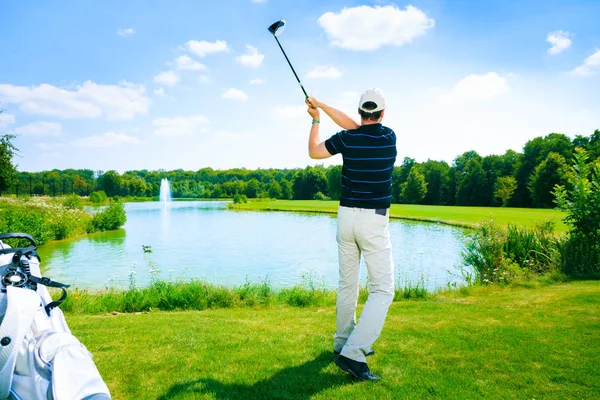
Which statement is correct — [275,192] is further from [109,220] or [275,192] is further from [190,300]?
[190,300]

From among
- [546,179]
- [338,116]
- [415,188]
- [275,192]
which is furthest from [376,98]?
[275,192]

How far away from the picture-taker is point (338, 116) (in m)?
3.69

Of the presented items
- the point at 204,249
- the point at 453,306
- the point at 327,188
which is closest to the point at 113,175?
the point at 327,188

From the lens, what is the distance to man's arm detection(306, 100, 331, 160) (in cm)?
367

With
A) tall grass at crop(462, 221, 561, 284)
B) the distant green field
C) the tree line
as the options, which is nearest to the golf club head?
tall grass at crop(462, 221, 561, 284)

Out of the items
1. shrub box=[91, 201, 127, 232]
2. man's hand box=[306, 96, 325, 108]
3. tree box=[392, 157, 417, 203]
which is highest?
tree box=[392, 157, 417, 203]

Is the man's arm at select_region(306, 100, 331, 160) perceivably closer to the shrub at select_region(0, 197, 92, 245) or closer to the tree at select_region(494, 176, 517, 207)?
the shrub at select_region(0, 197, 92, 245)

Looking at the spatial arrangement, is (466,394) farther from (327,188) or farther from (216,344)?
(327,188)

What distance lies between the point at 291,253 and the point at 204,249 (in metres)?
4.50

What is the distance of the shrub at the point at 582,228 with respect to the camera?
355 inches

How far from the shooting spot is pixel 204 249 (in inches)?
790

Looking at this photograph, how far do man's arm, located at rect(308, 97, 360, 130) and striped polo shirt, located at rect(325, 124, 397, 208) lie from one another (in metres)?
0.15

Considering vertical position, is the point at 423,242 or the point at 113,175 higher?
the point at 113,175

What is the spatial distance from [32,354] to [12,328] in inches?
6.5
